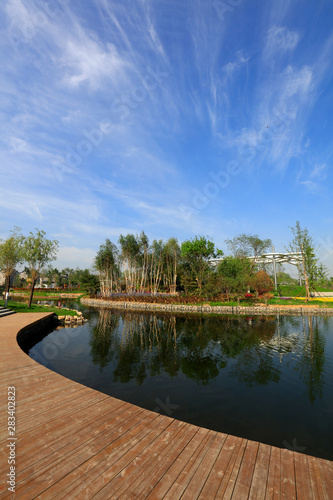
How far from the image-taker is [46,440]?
4.29 meters

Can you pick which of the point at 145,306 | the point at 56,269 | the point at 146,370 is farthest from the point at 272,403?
the point at 56,269

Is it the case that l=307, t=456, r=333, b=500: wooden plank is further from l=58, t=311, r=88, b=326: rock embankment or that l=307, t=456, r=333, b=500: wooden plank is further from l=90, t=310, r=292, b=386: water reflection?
l=58, t=311, r=88, b=326: rock embankment

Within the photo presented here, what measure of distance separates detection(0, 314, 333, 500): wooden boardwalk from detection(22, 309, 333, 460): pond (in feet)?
8.11

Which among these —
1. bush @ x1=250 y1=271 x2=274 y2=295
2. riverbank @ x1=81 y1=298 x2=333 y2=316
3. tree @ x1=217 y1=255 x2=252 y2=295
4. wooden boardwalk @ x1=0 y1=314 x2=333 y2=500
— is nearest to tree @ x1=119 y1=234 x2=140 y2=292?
riverbank @ x1=81 y1=298 x2=333 y2=316

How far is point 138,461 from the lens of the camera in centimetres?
377

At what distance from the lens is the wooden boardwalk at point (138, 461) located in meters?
3.24

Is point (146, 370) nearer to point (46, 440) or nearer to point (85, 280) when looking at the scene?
point (46, 440)

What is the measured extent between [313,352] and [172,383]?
9011 mm

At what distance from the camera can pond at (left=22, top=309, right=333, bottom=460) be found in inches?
267

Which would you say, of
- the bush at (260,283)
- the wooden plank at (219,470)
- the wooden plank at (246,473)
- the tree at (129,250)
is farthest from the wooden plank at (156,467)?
the tree at (129,250)

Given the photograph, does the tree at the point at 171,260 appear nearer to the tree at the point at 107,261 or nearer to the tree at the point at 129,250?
the tree at the point at 129,250

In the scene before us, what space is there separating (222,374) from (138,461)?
24.9ft

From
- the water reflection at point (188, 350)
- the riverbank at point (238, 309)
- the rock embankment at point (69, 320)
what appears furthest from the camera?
the riverbank at point (238, 309)

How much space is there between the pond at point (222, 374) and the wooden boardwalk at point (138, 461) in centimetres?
247
